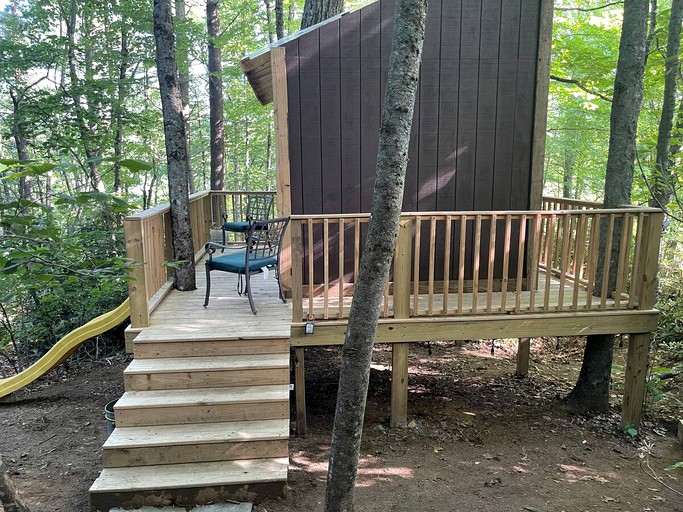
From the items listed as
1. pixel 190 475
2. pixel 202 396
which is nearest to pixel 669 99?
pixel 202 396

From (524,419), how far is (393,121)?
12.5 feet

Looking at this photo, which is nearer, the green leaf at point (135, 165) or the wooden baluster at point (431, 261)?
the green leaf at point (135, 165)

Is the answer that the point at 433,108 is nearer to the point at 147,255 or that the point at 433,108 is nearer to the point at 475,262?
the point at 475,262

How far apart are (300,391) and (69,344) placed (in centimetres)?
232

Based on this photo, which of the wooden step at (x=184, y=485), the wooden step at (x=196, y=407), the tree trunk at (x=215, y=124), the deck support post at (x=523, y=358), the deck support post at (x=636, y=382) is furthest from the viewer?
the tree trunk at (x=215, y=124)

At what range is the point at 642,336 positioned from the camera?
467cm

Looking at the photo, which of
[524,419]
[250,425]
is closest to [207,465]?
[250,425]

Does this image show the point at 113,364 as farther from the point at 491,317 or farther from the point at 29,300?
the point at 491,317

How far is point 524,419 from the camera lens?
493 cm

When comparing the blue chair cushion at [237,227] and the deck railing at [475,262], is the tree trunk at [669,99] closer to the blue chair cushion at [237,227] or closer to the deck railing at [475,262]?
the deck railing at [475,262]

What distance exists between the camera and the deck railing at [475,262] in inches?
166

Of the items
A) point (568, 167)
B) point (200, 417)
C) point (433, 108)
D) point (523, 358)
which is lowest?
point (523, 358)

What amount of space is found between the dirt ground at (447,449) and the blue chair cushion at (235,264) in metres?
1.62

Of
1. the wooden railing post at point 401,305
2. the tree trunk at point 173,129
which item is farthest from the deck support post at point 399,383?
the tree trunk at point 173,129
